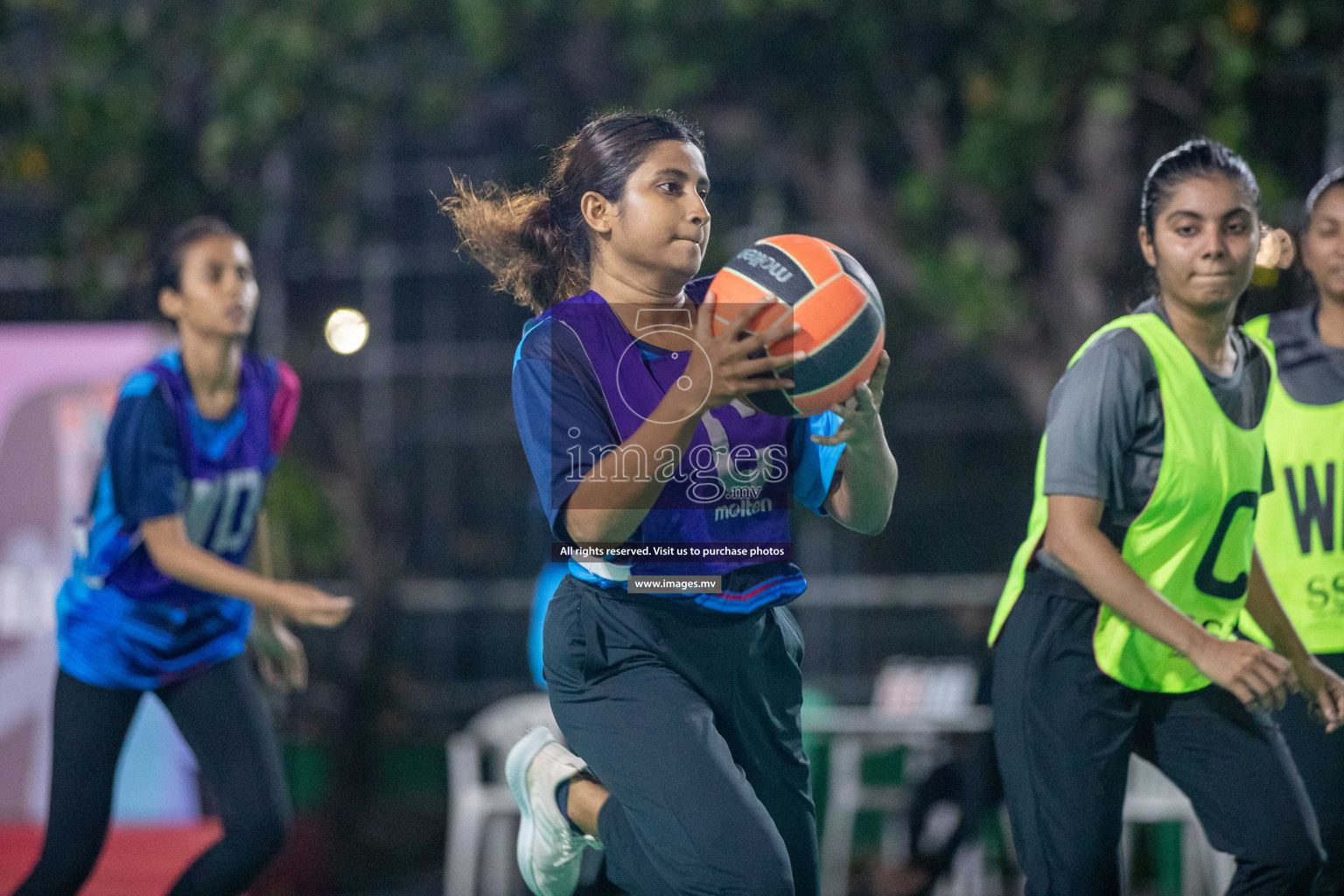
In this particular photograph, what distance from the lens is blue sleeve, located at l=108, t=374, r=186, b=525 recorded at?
3811mm

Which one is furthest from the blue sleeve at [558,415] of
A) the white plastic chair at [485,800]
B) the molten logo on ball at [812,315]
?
the white plastic chair at [485,800]

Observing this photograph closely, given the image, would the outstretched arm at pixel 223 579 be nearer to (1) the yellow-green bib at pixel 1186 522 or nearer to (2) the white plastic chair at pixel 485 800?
(1) the yellow-green bib at pixel 1186 522

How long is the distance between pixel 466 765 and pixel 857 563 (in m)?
2.66

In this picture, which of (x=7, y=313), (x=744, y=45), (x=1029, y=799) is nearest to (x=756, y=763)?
(x=1029, y=799)

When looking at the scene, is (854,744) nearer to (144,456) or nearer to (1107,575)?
(144,456)

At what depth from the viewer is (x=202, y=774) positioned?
380 cm

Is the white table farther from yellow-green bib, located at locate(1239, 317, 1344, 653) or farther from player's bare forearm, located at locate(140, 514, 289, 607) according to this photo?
player's bare forearm, located at locate(140, 514, 289, 607)

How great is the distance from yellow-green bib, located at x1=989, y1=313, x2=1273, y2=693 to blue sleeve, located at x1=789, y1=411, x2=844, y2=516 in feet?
1.61

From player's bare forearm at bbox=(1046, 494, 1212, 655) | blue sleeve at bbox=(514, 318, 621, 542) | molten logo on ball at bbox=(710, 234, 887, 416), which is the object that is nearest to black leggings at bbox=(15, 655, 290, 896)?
blue sleeve at bbox=(514, 318, 621, 542)

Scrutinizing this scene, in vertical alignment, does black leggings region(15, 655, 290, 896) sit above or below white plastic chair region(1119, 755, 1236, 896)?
above

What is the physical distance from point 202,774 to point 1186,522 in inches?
103

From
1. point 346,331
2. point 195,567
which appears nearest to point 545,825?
point 195,567

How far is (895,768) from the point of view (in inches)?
295

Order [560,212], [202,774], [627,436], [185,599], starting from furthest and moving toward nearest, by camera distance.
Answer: [185,599], [202,774], [560,212], [627,436]
